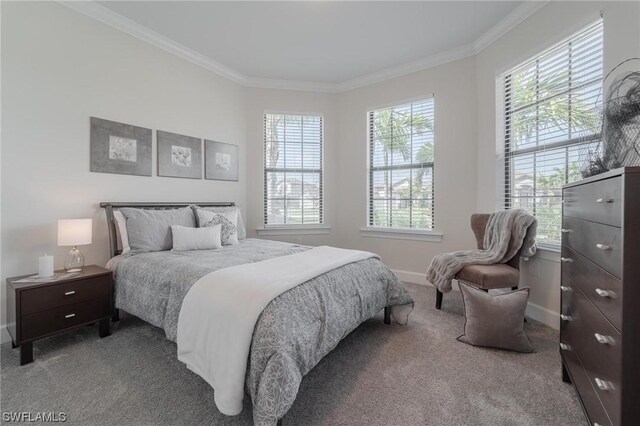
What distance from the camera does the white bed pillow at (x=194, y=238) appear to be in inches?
102

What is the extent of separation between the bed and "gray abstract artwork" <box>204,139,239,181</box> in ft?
3.03

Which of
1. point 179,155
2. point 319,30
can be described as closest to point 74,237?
point 179,155

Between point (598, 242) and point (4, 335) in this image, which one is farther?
point (4, 335)

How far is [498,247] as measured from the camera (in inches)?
100

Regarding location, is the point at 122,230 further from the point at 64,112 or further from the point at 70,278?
the point at 64,112

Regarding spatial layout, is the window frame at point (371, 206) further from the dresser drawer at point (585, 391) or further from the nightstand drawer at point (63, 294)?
the nightstand drawer at point (63, 294)

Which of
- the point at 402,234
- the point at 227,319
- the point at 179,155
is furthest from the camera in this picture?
the point at 402,234

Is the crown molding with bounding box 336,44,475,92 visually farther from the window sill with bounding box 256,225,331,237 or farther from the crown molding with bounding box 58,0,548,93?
the window sill with bounding box 256,225,331,237

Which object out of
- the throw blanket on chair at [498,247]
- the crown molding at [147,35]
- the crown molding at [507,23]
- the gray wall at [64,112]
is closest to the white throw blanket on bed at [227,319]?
the throw blanket on chair at [498,247]

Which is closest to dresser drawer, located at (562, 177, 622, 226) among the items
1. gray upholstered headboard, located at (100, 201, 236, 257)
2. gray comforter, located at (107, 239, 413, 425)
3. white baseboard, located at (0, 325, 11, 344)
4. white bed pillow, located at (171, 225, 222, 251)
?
gray comforter, located at (107, 239, 413, 425)

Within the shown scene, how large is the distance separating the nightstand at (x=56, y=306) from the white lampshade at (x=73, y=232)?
0.27 m

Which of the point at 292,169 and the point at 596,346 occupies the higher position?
the point at 292,169

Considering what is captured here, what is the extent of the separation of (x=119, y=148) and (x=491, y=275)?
12.2 feet

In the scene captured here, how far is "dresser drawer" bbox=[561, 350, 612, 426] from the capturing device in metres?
1.08
